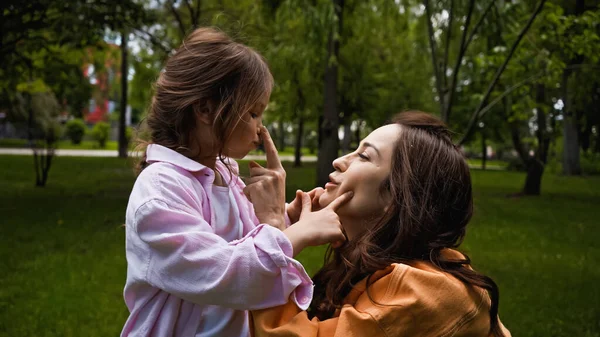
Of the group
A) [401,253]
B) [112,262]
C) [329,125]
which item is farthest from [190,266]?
[329,125]

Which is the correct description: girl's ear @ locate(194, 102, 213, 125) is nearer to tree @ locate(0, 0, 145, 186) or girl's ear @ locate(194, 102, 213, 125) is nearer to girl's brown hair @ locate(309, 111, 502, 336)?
girl's brown hair @ locate(309, 111, 502, 336)

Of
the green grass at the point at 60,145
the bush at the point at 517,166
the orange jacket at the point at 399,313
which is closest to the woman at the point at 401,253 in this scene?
the orange jacket at the point at 399,313

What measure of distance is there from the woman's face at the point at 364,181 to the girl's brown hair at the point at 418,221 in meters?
0.03

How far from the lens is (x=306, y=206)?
1961mm

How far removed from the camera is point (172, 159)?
1.72 metres

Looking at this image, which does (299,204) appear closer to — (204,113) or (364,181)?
(364,181)

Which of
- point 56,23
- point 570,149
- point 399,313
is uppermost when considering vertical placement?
point 56,23

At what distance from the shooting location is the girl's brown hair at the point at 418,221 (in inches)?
73.0

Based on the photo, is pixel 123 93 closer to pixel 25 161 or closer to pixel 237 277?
pixel 25 161

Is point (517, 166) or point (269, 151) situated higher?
point (269, 151)

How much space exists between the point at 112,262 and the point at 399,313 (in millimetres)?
5366

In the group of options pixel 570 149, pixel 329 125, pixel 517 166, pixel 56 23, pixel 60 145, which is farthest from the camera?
pixel 60 145

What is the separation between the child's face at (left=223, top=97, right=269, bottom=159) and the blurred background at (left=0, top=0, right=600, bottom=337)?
340 millimetres

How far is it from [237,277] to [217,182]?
445 mm
